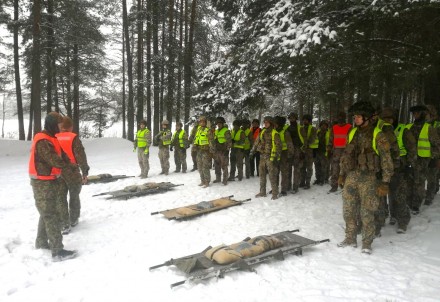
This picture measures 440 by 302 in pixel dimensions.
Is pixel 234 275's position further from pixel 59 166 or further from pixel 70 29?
pixel 70 29

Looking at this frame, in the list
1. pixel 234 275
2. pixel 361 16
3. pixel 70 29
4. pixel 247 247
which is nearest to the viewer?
pixel 234 275

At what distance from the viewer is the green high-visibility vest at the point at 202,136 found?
10.9 metres

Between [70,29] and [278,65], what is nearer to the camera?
[278,65]

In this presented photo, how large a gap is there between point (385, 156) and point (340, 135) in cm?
423

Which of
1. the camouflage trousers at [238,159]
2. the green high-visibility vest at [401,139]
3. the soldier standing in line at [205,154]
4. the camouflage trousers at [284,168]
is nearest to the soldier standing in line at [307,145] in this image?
the camouflage trousers at [284,168]

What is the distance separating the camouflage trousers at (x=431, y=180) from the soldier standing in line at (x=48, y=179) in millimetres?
7819

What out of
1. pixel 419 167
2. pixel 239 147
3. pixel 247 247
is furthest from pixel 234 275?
pixel 239 147

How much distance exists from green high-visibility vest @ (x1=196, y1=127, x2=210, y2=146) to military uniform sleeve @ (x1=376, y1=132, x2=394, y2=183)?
251 inches

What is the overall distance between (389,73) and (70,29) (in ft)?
59.3

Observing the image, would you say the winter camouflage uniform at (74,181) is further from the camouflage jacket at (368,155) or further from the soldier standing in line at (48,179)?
the camouflage jacket at (368,155)

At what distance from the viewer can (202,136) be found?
11070 millimetres

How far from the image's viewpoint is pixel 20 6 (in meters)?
22.0

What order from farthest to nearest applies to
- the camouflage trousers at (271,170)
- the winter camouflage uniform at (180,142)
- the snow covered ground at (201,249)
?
1. the winter camouflage uniform at (180,142)
2. the camouflage trousers at (271,170)
3. the snow covered ground at (201,249)

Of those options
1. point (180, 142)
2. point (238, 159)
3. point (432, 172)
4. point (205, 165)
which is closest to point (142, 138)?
point (180, 142)
